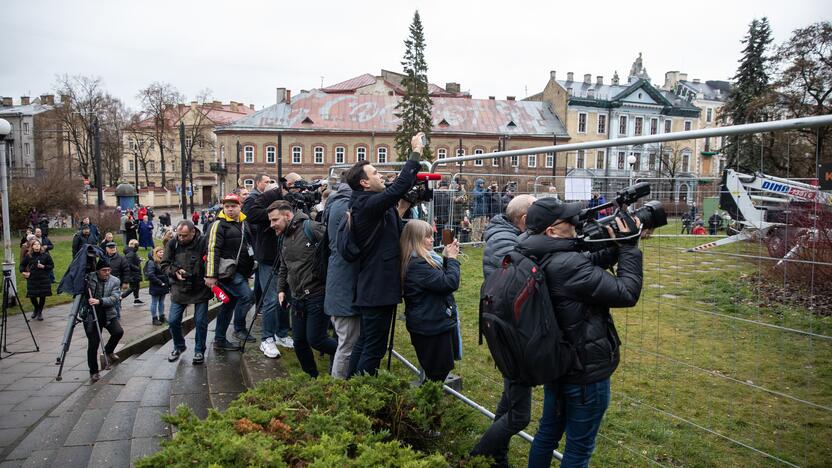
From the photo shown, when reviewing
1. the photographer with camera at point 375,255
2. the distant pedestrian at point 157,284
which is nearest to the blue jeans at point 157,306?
the distant pedestrian at point 157,284


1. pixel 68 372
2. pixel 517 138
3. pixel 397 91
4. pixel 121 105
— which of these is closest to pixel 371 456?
pixel 68 372

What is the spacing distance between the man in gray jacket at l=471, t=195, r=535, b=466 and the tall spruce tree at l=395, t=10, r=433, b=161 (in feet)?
129

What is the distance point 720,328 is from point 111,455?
4482mm

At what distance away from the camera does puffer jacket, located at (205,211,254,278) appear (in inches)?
243

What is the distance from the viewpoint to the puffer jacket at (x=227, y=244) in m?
6.16

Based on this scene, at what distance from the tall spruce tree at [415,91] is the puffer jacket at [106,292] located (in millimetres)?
36355

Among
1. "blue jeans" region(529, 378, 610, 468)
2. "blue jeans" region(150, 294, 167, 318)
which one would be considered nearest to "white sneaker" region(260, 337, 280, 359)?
"blue jeans" region(529, 378, 610, 468)

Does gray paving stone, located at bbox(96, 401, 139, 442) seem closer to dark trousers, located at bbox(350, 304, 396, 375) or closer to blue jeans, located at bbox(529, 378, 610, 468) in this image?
dark trousers, located at bbox(350, 304, 396, 375)

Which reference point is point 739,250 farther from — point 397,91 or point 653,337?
point 397,91

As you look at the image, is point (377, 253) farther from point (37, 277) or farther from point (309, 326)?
point (37, 277)

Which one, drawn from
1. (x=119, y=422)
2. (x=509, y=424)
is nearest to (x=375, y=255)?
(x=509, y=424)

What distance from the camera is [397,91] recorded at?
60.7 m

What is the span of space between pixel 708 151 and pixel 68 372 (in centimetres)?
795

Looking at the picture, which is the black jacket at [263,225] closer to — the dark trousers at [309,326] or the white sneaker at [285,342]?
the white sneaker at [285,342]
